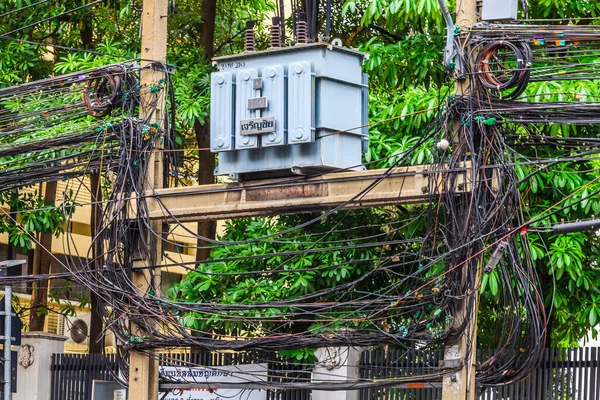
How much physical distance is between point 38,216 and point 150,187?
532 centimetres

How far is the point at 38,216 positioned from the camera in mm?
17406

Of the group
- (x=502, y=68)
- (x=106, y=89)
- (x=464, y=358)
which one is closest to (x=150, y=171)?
(x=106, y=89)

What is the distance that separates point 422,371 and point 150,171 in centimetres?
366

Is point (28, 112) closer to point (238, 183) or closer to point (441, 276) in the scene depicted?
point (238, 183)

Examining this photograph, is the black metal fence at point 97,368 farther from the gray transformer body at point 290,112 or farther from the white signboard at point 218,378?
the gray transformer body at point 290,112

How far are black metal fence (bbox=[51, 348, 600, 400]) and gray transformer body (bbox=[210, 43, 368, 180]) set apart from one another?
2109 millimetres

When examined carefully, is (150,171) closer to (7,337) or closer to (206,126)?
(7,337)

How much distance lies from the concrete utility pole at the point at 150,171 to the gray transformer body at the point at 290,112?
94 centimetres

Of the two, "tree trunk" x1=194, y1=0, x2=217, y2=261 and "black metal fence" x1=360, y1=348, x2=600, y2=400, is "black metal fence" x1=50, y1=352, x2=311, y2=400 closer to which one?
"black metal fence" x1=360, y1=348, x2=600, y2=400

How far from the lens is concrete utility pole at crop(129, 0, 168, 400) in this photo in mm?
12500

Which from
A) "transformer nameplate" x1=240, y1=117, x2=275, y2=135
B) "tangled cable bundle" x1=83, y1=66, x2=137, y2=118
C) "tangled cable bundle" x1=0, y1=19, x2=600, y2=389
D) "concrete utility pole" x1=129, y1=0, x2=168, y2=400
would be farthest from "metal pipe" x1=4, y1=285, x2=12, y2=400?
"transformer nameplate" x1=240, y1=117, x2=275, y2=135

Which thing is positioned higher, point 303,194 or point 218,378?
point 303,194

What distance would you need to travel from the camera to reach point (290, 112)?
11.5 metres

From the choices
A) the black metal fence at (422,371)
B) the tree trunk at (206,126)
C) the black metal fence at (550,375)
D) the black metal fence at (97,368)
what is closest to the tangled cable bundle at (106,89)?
the black metal fence at (422,371)
